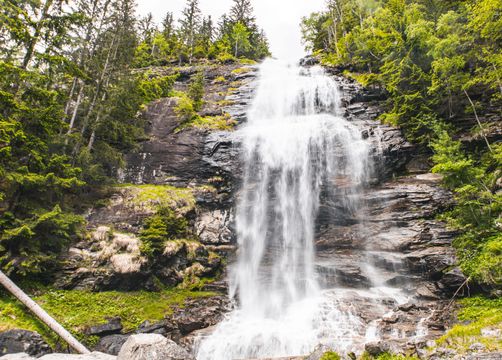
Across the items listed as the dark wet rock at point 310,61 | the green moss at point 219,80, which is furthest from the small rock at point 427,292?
the dark wet rock at point 310,61

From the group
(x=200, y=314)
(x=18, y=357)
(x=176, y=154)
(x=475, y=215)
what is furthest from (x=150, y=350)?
(x=176, y=154)

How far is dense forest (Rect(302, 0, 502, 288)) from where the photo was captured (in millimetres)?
12188

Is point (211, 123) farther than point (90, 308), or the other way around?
point (211, 123)

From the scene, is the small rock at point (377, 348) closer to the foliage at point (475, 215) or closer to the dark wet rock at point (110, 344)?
the foliage at point (475, 215)

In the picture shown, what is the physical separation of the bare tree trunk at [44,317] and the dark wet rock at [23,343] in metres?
0.49

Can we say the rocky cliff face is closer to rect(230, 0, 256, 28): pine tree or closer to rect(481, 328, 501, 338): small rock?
rect(481, 328, 501, 338): small rock

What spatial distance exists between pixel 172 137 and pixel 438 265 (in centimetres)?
1696

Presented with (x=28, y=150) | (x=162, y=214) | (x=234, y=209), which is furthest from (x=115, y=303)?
(x=234, y=209)

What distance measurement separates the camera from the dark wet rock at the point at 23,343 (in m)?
8.18

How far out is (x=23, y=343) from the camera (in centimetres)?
843

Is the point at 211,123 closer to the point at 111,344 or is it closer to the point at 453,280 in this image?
the point at 111,344

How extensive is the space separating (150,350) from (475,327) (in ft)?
26.1

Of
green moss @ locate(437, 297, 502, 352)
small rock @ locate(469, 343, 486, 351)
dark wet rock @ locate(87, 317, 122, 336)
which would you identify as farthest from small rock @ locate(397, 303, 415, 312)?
dark wet rock @ locate(87, 317, 122, 336)

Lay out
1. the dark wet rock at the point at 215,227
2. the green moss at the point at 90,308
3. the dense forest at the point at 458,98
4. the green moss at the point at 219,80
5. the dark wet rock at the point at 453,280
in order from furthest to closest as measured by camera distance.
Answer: the green moss at the point at 219,80 → the dark wet rock at the point at 215,227 → the dense forest at the point at 458,98 → the dark wet rock at the point at 453,280 → the green moss at the point at 90,308
